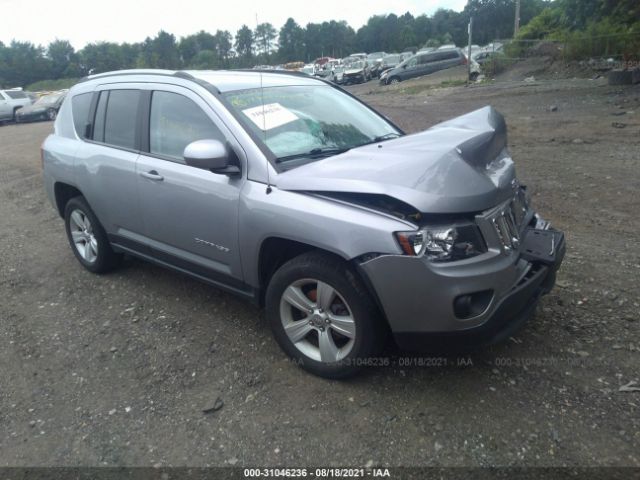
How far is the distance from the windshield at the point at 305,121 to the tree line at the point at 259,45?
97 centimetres

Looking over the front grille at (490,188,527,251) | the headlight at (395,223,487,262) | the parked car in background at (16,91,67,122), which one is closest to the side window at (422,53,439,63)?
the parked car in background at (16,91,67,122)

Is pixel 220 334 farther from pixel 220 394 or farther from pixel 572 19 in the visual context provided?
pixel 572 19

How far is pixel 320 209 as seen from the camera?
9.48 feet

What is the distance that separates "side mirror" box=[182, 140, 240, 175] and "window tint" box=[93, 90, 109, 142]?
67.9 inches

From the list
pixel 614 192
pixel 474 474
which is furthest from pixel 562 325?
pixel 614 192

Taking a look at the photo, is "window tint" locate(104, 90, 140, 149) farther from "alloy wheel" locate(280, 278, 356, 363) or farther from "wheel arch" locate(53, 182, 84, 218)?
"alloy wheel" locate(280, 278, 356, 363)

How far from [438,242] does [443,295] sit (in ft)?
0.88

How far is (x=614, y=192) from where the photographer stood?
20.1 ft

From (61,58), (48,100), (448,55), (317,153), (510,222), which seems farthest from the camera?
(61,58)

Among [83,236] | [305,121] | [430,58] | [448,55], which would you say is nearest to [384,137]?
[305,121]

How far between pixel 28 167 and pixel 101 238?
8.23 m

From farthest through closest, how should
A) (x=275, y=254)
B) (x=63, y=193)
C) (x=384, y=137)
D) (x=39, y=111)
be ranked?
(x=39, y=111) → (x=63, y=193) → (x=384, y=137) → (x=275, y=254)

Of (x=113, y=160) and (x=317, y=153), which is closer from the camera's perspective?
(x=317, y=153)

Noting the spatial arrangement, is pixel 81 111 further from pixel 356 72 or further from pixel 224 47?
pixel 356 72
